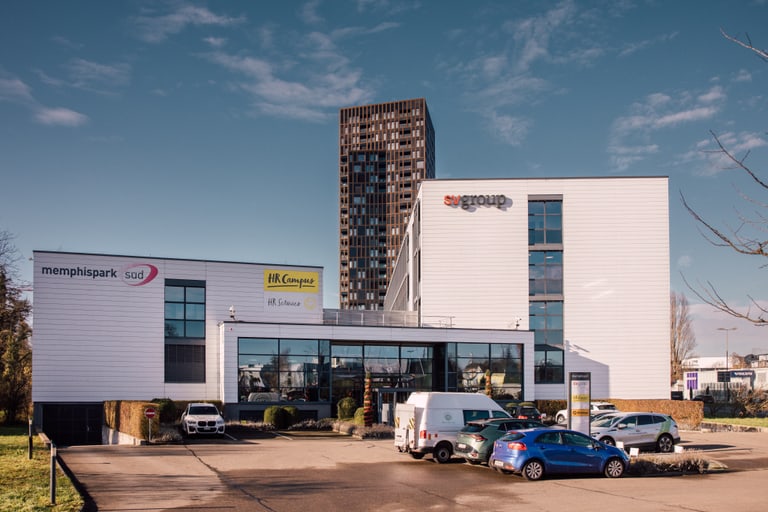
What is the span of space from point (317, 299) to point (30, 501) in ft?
111

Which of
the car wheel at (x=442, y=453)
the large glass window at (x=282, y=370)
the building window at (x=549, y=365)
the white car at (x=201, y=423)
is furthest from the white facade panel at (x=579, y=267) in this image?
the car wheel at (x=442, y=453)

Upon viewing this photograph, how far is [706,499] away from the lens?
16531 millimetres

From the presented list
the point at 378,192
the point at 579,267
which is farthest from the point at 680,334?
the point at 378,192

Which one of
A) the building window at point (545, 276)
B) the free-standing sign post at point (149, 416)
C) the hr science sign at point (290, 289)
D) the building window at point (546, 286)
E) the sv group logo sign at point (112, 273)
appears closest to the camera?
the free-standing sign post at point (149, 416)

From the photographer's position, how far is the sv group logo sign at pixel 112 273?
4281cm

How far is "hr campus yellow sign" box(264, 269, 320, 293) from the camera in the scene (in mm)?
47438

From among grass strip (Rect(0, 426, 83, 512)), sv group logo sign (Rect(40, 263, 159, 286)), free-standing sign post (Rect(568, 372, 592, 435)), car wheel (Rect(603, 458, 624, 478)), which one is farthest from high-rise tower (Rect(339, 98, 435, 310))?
car wheel (Rect(603, 458, 624, 478))

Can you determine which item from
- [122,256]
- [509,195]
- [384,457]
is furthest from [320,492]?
[509,195]

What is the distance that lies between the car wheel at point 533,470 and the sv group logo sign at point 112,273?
101ft

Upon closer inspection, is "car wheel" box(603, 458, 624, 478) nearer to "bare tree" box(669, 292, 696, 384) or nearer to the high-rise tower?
"bare tree" box(669, 292, 696, 384)

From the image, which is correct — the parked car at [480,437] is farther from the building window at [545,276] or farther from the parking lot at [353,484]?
the building window at [545,276]

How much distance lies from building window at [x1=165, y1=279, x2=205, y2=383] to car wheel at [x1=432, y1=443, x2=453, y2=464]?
79.7ft

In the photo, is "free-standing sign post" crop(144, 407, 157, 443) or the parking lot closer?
the parking lot

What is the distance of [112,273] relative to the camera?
43906 mm
